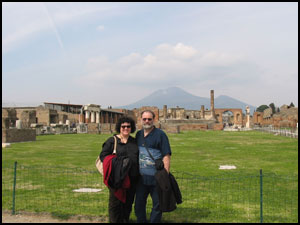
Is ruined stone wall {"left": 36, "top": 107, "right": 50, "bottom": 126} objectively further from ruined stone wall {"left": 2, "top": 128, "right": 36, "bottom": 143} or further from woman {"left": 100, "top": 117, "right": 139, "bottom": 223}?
woman {"left": 100, "top": 117, "right": 139, "bottom": 223}

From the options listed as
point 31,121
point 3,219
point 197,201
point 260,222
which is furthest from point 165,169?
point 31,121

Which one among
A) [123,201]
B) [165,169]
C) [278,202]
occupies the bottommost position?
[278,202]

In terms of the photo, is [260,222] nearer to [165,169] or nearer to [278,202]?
[278,202]

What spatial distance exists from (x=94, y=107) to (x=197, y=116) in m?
47.7

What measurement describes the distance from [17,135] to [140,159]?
25.0 metres

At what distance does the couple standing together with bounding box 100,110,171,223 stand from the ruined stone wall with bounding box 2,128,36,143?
22.8 metres

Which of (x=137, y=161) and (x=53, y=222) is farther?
(x=53, y=222)

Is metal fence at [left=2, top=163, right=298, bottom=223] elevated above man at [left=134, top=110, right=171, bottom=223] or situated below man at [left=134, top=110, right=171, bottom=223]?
below

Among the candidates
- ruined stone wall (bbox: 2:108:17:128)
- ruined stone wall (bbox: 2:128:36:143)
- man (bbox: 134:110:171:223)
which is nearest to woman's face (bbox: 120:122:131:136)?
man (bbox: 134:110:171:223)

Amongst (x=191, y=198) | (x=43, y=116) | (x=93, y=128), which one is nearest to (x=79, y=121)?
(x=43, y=116)

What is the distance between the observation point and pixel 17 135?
27922 mm

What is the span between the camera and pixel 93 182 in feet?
33.2

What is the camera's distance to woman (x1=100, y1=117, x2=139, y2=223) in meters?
5.43

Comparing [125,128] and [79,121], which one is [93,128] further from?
[125,128]
